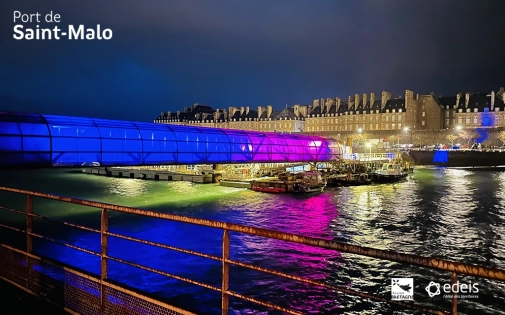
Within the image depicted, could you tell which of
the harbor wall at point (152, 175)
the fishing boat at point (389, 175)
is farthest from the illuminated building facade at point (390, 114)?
the harbor wall at point (152, 175)

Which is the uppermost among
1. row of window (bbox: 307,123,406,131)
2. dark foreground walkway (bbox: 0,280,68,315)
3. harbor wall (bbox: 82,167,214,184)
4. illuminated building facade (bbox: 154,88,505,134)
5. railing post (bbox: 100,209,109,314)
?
illuminated building facade (bbox: 154,88,505,134)

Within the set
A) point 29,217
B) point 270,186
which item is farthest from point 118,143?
point 29,217

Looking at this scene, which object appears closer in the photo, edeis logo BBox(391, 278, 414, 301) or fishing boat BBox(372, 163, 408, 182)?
edeis logo BBox(391, 278, 414, 301)

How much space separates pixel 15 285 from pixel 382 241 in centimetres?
1924

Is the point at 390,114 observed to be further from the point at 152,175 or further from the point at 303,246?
the point at 303,246

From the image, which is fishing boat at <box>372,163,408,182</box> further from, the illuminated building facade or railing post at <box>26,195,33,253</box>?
railing post at <box>26,195,33,253</box>

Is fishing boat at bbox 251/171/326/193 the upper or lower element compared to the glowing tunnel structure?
lower

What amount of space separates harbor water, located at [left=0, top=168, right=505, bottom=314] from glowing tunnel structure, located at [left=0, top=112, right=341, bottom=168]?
4351mm

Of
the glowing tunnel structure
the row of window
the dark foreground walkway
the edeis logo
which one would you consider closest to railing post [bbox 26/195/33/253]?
the dark foreground walkway

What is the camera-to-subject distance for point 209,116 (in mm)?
158500

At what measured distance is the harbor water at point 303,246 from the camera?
13.8m

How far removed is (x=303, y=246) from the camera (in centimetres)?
2019

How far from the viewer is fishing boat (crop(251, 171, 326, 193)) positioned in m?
46.0

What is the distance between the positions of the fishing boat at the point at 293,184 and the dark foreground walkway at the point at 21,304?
40.1m
